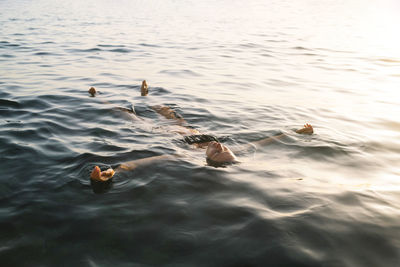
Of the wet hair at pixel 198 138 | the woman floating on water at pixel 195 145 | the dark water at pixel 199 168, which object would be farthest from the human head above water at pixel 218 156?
the wet hair at pixel 198 138

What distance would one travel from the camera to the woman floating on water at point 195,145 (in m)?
3.45

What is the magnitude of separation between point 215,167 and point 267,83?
17.7ft

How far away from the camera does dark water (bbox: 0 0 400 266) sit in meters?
2.54

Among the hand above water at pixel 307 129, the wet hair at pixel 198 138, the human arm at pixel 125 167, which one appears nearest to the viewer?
the human arm at pixel 125 167

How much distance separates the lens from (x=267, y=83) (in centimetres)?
882

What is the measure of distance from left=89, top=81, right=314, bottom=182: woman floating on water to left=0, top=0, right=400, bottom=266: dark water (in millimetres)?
140

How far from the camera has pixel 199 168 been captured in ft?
12.9

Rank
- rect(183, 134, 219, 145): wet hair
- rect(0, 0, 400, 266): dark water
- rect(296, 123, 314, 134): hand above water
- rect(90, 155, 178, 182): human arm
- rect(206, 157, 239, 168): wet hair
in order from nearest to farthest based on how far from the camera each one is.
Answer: rect(0, 0, 400, 266): dark water < rect(90, 155, 178, 182): human arm < rect(206, 157, 239, 168): wet hair < rect(183, 134, 219, 145): wet hair < rect(296, 123, 314, 134): hand above water

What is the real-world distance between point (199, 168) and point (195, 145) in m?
0.87

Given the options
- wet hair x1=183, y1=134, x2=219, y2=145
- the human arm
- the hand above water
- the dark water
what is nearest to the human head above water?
the dark water

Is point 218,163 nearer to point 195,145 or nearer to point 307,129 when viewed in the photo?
point 195,145

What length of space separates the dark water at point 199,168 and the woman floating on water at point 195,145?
140mm

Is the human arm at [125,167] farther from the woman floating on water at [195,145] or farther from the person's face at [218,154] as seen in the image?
the person's face at [218,154]

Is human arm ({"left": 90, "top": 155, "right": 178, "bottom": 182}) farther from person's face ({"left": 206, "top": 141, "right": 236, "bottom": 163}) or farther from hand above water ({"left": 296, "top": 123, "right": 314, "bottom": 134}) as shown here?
hand above water ({"left": 296, "top": 123, "right": 314, "bottom": 134})
